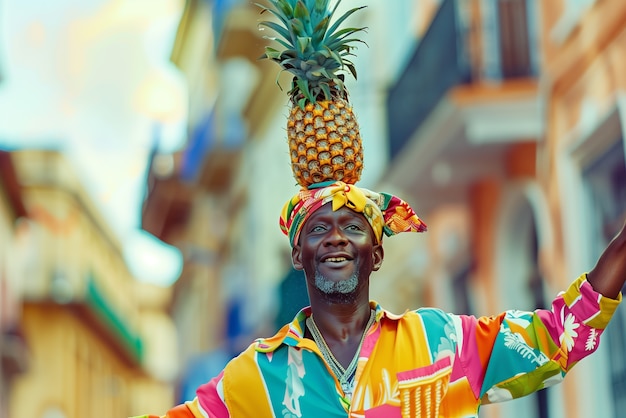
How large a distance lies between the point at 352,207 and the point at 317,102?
0.41 m

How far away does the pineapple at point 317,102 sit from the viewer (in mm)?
5359

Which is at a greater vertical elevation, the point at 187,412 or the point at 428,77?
the point at 428,77

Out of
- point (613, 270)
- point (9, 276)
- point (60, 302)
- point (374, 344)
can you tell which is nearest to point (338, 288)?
point (374, 344)

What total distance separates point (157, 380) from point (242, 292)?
4331 centimetres

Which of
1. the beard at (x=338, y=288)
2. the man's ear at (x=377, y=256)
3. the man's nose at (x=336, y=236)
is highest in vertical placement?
the man's nose at (x=336, y=236)

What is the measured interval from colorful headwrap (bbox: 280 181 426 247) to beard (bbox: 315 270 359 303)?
0.71ft

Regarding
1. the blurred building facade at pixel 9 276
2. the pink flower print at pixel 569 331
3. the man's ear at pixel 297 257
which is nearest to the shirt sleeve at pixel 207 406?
the man's ear at pixel 297 257

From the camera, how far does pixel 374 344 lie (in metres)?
5.24

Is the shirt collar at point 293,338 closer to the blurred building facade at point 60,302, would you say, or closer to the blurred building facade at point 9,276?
the blurred building facade at point 9,276

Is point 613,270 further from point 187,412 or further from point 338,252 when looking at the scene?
point 187,412

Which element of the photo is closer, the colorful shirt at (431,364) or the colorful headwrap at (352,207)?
the colorful shirt at (431,364)

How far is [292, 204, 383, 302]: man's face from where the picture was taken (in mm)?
5273

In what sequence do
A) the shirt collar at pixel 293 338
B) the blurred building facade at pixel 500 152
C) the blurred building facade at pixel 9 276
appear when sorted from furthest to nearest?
the blurred building facade at pixel 9 276 → the blurred building facade at pixel 500 152 → the shirt collar at pixel 293 338

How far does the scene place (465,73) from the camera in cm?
1275
